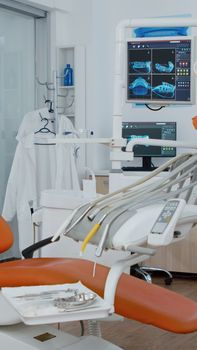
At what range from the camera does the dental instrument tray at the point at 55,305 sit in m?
1.83

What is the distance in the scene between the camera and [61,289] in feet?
7.01

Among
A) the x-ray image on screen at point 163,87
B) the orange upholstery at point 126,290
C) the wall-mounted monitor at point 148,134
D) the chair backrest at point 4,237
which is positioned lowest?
the orange upholstery at point 126,290

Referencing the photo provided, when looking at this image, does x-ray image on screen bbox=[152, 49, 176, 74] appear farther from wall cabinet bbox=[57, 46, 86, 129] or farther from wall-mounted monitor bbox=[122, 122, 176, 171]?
wall cabinet bbox=[57, 46, 86, 129]

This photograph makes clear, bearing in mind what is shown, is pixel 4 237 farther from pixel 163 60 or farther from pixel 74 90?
pixel 74 90

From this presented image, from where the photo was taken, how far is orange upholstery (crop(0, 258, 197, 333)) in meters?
2.31

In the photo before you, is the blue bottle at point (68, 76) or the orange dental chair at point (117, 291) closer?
the orange dental chair at point (117, 291)

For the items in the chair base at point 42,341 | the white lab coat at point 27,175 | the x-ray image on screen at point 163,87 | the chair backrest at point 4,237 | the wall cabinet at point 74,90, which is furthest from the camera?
the wall cabinet at point 74,90

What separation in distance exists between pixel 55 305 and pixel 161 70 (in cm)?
184

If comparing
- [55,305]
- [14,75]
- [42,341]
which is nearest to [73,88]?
[14,75]

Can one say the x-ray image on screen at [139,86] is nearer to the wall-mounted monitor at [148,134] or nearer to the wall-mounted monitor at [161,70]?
the wall-mounted monitor at [161,70]

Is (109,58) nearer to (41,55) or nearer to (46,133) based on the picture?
(41,55)

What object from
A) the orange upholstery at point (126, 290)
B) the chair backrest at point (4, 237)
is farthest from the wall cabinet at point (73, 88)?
the orange upholstery at point (126, 290)

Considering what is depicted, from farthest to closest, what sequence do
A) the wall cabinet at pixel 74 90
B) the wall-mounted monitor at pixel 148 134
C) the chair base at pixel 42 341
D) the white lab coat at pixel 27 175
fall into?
the wall cabinet at pixel 74 90 < the wall-mounted monitor at pixel 148 134 < the white lab coat at pixel 27 175 < the chair base at pixel 42 341

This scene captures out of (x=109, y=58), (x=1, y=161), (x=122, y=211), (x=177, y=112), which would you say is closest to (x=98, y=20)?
(x=109, y=58)
